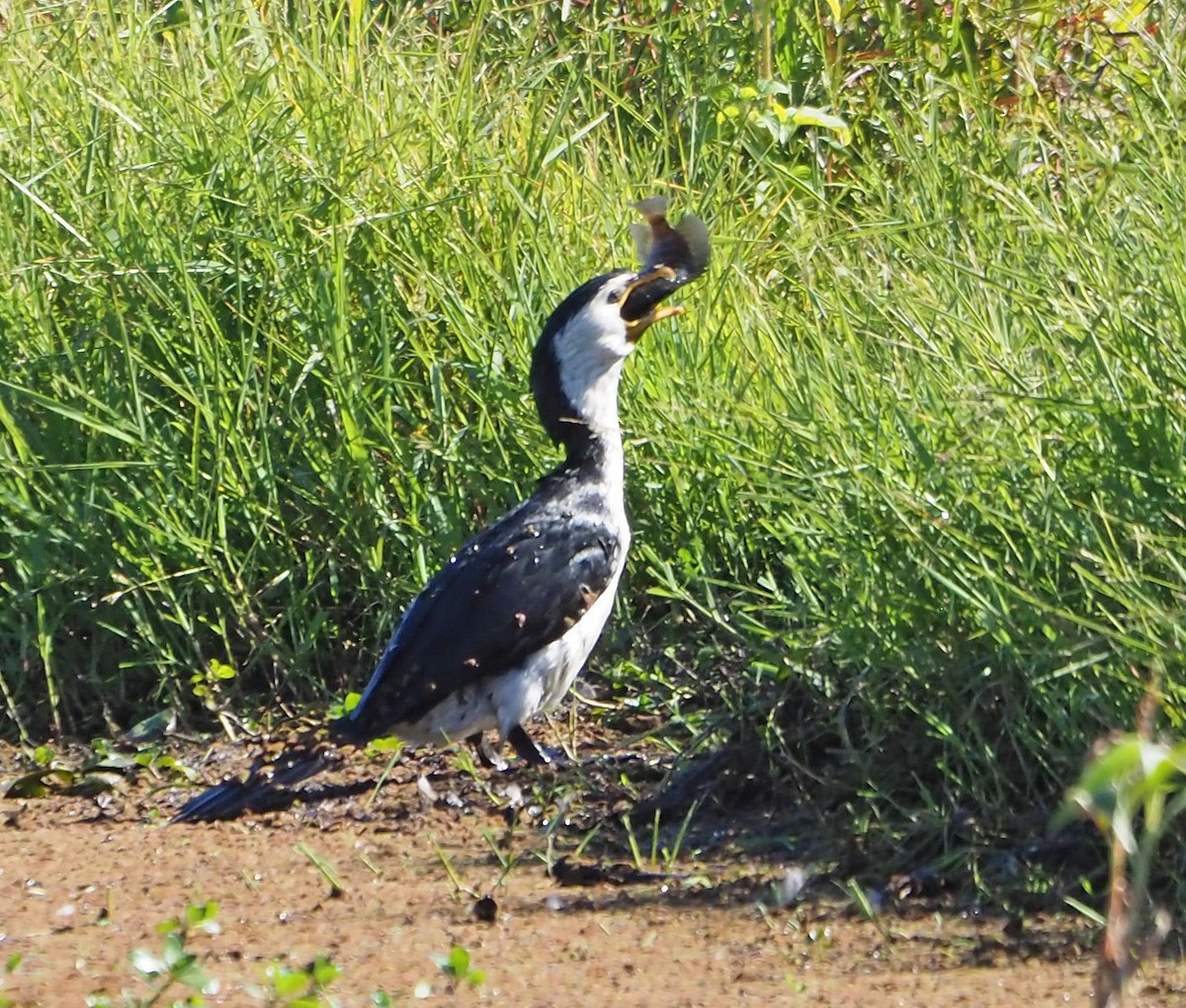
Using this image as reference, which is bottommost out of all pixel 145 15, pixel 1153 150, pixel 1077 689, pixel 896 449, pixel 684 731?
pixel 684 731

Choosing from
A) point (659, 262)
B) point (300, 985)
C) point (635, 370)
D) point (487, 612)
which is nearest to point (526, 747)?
point (487, 612)

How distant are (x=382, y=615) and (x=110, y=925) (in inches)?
52.8

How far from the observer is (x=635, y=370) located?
4836mm

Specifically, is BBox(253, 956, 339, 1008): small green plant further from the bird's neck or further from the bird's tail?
the bird's neck

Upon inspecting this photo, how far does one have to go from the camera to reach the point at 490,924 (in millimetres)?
3453

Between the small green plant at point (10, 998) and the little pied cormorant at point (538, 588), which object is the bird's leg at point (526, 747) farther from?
the small green plant at point (10, 998)

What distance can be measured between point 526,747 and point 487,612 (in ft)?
1.12

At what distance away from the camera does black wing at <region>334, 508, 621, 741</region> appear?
422 cm

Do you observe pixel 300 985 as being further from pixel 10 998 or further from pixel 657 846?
pixel 657 846

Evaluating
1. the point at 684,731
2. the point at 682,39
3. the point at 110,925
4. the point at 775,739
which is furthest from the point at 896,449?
the point at 682,39

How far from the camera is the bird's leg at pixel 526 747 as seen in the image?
4.39 metres

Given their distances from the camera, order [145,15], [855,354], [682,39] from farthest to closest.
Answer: [682,39]
[145,15]
[855,354]

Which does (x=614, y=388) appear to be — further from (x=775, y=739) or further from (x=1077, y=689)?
(x=1077, y=689)

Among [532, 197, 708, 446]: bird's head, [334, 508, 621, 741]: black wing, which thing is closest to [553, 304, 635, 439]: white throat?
[532, 197, 708, 446]: bird's head
